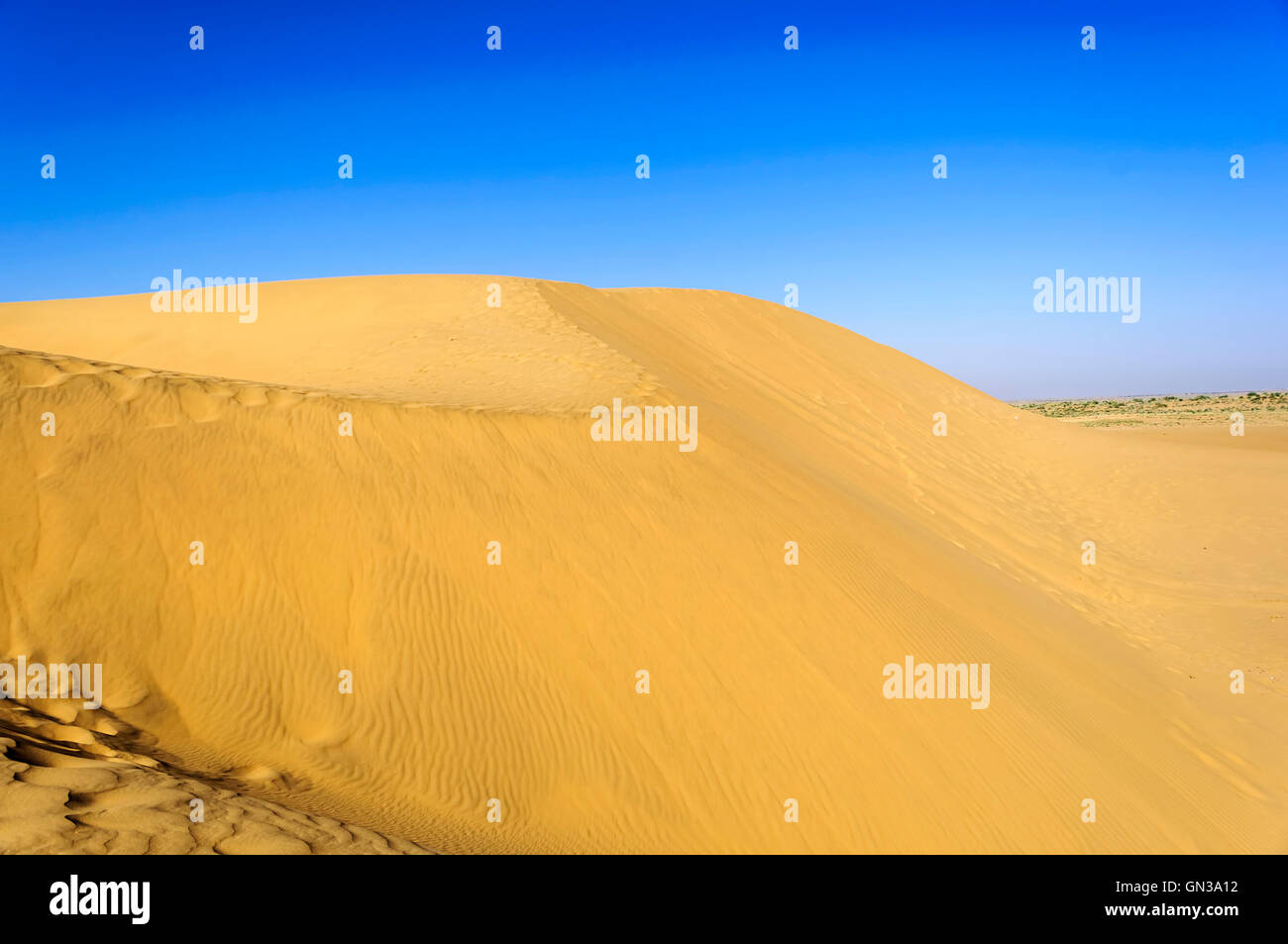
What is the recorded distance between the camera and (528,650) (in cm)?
702

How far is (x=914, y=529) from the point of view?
12898mm

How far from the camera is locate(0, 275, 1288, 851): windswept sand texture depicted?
5.35 metres

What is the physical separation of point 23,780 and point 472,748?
3.06 meters

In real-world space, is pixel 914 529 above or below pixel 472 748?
above

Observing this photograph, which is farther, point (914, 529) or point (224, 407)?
point (914, 529)

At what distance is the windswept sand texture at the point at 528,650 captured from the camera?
5348 mm
